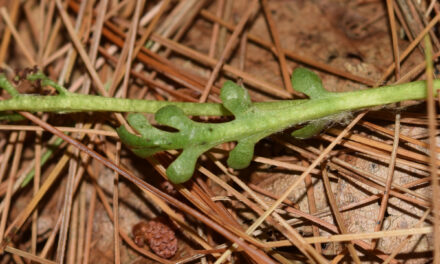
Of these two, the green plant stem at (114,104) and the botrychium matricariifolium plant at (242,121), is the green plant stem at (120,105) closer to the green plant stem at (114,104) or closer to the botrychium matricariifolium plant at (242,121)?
the green plant stem at (114,104)

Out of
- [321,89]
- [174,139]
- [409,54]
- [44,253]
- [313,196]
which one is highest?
[409,54]

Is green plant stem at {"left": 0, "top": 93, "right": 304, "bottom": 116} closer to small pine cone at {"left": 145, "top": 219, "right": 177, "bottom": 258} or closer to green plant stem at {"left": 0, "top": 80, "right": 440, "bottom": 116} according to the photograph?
green plant stem at {"left": 0, "top": 80, "right": 440, "bottom": 116}

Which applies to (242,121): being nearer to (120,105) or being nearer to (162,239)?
(120,105)

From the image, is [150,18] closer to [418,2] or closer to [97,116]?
[97,116]

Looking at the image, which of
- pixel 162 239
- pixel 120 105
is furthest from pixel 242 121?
pixel 162 239

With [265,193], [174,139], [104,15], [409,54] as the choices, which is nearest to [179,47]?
[104,15]

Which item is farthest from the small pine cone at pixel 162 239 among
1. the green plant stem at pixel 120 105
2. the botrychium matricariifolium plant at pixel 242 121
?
the green plant stem at pixel 120 105

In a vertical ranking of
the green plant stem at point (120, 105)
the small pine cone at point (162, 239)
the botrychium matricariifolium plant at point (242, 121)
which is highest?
the green plant stem at point (120, 105)

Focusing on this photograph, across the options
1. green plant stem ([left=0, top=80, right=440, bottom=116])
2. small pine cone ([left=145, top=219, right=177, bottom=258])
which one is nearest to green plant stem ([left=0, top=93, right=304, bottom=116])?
green plant stem ([left=0, top=80, right=440, bottom=116])

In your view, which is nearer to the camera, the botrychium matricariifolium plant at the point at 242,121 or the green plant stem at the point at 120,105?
the botrychium matricariifolium plant at the point at 242,121
